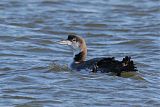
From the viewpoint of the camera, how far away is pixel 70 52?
19141mm

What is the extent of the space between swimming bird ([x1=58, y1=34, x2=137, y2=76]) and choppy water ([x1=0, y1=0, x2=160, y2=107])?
0.50 feet

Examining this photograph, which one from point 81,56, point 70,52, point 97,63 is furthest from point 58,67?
point 70,52

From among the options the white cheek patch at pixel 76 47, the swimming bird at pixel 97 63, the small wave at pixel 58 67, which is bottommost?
the small wave at pixel 58 67

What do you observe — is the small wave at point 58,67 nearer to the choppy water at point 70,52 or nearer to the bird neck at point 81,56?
the choppy water at point 70,52

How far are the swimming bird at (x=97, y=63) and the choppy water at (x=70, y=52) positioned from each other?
0.15 meters

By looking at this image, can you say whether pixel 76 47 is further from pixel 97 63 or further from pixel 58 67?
pixel 97 63

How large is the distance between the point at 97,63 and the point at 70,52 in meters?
3.84

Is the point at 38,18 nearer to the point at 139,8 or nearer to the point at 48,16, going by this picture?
the point at 48,16

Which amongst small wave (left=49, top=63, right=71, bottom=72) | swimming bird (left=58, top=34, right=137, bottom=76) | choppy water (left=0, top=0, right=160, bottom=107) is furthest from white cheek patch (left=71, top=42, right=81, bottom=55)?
choppy water (left=0, top=0, right=160, bottom=107)

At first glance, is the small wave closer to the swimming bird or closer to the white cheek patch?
the swimming bird

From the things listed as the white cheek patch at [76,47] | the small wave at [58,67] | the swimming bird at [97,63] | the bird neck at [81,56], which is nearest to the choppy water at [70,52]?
the small wave at [58,67]

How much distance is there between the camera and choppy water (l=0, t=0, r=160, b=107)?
13453 millimetres

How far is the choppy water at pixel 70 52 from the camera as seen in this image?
1345 centimetres

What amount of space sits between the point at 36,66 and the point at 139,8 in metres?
9.95
